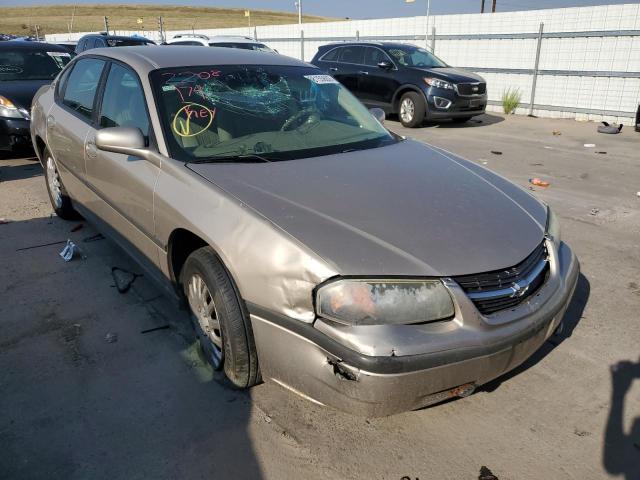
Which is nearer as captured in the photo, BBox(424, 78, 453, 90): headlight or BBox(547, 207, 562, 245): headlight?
BBox(547, 207, 562, 245): headlight

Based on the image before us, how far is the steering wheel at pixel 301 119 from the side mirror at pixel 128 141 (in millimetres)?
835

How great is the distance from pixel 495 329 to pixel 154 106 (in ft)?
7.44

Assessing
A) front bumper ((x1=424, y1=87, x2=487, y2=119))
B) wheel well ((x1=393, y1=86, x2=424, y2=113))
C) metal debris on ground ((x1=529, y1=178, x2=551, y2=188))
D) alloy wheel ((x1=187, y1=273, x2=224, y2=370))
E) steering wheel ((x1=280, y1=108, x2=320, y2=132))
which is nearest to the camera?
alloy wheel ((x1=187, y1=273, x2=224, y2=370))

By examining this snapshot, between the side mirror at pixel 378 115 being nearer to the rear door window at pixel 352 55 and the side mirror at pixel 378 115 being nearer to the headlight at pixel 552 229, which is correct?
the headlight at pixel 552 229

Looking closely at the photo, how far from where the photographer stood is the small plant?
1371 centimetres

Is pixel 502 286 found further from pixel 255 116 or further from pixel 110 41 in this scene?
pixel 110 41

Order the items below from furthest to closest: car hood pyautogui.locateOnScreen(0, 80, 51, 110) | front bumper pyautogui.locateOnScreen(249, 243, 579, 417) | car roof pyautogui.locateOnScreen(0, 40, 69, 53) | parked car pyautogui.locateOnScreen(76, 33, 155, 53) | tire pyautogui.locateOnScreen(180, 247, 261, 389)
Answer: parked car pyautogui.locateOnScreen(76, 33, 155, 53) → car roof pyautogui.locateOnScreen(0, 40, 69, 53) → car hood pyautogui.locateOnScreen(0, 80, 51, 110) → tire pyautogui.locateOnScreen(180, 247, 261, 389) → front bumper pyautogui.locateOnScreen(249, 243, 579, 417)

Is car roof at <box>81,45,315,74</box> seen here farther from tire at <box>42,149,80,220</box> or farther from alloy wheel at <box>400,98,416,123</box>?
alloy wheel at <box>400,98,416,123</box>

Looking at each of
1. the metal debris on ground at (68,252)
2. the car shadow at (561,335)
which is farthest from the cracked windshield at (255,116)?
the metal debris on ground at (68,252)

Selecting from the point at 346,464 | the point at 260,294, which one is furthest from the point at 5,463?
the point at 346,464

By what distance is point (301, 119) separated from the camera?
3.47 meters

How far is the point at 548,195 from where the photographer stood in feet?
20.6

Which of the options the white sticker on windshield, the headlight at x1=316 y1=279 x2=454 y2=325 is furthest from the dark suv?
the headlight at x1=316 y1=279 x2=454 y2=325

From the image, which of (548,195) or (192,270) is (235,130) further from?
(548,195)
